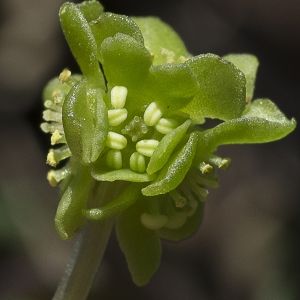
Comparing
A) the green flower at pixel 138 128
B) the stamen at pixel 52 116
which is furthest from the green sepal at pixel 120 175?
the stamen at pixel 52 116

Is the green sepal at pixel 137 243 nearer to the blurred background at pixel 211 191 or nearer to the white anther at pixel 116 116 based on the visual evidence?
the white anther at pixel 116 116

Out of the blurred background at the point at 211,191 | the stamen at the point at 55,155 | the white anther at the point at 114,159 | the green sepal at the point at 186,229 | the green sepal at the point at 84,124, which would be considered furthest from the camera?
the blurred background at the point at 211,191

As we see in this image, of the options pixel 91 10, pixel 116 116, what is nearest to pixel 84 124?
pixel 116 116

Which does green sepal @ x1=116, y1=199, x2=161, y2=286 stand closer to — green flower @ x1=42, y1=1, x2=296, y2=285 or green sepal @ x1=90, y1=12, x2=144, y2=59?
green flower @ x1=42, y1=1, x2=296, y2=285

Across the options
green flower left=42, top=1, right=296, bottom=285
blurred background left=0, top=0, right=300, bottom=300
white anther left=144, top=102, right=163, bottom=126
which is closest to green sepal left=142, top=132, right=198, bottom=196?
green flower left=42, top=1, right=296, bottom=285

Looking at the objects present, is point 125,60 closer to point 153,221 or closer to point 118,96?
point 118,96

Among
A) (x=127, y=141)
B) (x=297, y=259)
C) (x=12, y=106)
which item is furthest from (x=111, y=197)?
(x=12, y=106)
